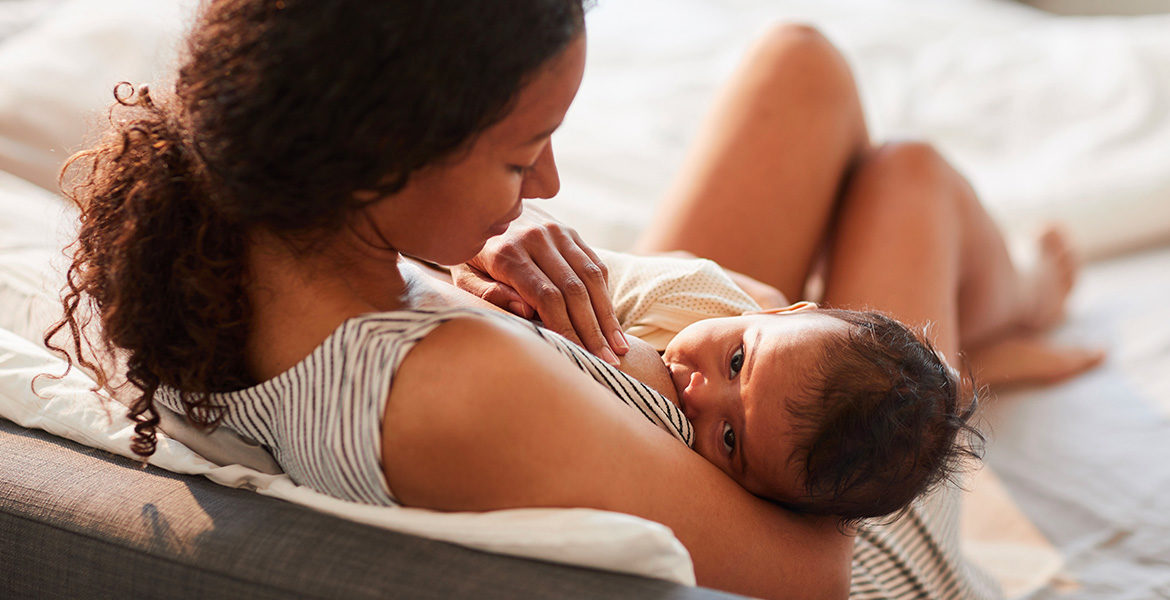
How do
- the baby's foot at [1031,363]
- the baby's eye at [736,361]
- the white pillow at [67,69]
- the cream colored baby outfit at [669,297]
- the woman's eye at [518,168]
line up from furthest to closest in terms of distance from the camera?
the baby's foot at [1031,363] < the white pillow at [67,69] < the cream colored baby outfit at [669,297] < the baby's eye at [736,361] < the woman's eye at [518,168]

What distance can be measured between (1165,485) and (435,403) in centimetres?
126

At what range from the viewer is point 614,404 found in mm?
858

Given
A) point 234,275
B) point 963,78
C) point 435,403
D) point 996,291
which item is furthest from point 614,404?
point 963,78

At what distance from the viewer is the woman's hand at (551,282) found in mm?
1046

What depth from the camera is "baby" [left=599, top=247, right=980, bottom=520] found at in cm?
97

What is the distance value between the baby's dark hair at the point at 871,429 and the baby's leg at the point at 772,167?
1.55 ft

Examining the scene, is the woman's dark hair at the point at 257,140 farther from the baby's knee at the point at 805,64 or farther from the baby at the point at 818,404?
the baby's knee at the point at 805,64

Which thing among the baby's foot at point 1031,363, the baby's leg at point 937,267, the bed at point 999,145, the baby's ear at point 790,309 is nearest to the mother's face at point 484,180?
the bed at point 999,145

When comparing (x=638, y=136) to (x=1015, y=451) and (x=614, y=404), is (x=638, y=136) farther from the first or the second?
(x=614, y=404)

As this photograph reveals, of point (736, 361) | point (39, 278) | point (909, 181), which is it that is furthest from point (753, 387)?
point (39, 278)

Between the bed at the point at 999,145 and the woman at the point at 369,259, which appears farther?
the bed at the point at 999,145

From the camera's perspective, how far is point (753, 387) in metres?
1.02

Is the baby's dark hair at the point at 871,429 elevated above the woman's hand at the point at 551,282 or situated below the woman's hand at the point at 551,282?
below

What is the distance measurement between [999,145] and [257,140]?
2032mm
